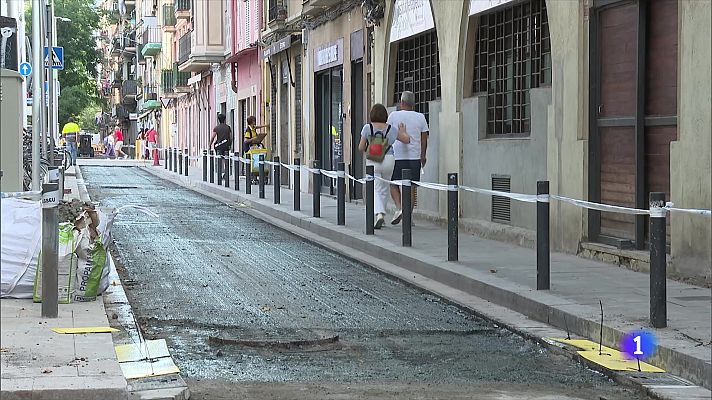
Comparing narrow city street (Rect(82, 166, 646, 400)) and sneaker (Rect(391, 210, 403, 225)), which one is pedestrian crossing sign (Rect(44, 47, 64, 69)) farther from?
narrow city street (Rect(82, 166, 646, 400))

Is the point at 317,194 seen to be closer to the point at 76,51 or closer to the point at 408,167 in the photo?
the point at 408,167

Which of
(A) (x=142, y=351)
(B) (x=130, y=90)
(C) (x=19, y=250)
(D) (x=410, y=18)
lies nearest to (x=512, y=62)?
(D) (x=410, y=18)

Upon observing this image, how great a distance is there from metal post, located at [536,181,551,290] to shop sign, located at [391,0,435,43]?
27.9ft

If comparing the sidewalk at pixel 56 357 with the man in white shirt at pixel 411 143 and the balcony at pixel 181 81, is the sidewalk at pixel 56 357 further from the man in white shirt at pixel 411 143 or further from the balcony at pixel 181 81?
the balcony at pixel 181 81

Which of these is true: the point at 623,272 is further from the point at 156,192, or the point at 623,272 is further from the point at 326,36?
the point at 156,192

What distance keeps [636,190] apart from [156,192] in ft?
60.8

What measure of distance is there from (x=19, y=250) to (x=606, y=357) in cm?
459

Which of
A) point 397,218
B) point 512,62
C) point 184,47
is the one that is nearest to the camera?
point 512,62

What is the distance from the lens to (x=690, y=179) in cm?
1066

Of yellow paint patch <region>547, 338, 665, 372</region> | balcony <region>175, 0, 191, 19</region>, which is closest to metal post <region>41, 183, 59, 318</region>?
yellow paint patch <region>547, 338, 665, 372</region>

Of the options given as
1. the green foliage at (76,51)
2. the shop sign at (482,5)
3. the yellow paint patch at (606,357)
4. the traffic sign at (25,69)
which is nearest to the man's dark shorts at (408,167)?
the shop sign at (482,5)

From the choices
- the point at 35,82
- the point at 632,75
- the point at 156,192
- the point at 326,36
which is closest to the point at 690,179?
the point at 632,75

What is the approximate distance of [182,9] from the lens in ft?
192

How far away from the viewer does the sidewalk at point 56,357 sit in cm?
632
